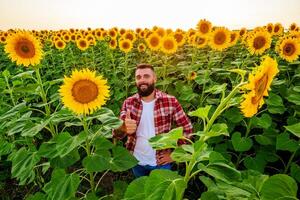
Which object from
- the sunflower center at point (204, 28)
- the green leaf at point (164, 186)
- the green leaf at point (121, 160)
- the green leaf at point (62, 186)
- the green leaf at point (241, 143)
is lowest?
the green leaf at point (241, 143)

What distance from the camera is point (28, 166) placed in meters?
2.90

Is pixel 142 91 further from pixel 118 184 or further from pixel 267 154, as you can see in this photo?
pixel 267 154

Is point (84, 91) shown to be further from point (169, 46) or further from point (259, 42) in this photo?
point (169, 46)

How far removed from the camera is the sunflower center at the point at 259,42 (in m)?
5.61

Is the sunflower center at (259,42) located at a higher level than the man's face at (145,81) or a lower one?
higher

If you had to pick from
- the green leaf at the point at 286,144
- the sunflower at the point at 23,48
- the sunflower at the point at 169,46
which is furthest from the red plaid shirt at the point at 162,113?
the sunflower at the point at 169,46

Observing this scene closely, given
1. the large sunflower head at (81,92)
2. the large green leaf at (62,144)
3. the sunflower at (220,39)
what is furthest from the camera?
the sunflower at (220,39)

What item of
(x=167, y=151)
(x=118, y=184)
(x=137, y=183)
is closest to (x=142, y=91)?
(x=167, y=151)

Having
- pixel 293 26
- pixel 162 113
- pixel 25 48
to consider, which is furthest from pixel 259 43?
pixel 293 26

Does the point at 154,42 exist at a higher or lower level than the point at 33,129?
higher

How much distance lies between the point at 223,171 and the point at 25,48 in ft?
9.30

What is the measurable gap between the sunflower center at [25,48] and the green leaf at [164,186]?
2.47 metres

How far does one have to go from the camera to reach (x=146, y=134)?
4070 millimetres

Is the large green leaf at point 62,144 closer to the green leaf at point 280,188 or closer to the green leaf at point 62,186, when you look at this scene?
the green leaf at point 62,186
